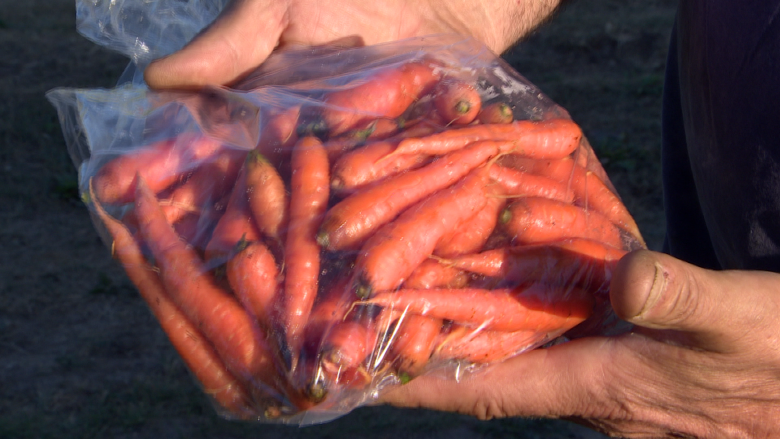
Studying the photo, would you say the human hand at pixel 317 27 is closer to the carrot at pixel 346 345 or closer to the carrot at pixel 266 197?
the carrot at pixel 266 197

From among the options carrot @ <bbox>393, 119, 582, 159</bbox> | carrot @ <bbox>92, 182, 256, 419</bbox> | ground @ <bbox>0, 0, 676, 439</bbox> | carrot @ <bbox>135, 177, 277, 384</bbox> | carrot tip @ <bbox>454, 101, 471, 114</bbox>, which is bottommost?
ground @ <bbox>0, 0, 676, 439</bbox>

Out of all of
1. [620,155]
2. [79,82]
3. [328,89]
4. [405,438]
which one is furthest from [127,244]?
[79,82]

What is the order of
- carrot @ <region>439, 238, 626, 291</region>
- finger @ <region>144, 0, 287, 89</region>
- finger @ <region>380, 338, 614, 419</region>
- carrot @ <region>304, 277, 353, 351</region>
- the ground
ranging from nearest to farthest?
carrot @ <region>304, 277, 353, 351</region>
carrot @ <region>439, 238, 626, 291</region>
finger @ <region>380, 338, 614, 419</region>
finger @ <region>144, 0, 287, 89</region>
the ground

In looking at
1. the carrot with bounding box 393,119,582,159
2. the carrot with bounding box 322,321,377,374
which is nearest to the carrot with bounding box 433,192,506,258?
the carrot with bounding box 393,119,582,159

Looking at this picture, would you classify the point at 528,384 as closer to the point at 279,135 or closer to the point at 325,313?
the point at 325,313

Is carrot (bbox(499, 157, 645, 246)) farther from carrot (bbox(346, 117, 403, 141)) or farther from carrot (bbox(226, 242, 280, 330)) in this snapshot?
carrot (bbox(226, 242, 280, 330))
